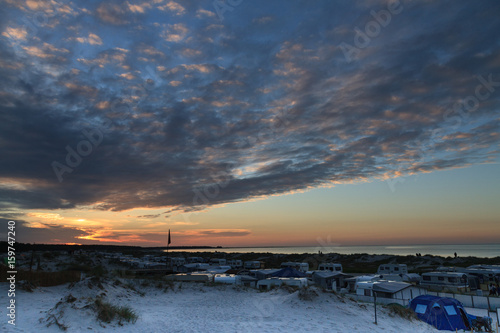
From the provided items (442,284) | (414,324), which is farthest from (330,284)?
(414,324)

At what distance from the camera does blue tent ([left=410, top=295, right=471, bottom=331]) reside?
1966 cm

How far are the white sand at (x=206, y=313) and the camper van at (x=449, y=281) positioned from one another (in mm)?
20895

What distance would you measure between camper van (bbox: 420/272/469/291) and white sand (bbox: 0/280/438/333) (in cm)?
2090

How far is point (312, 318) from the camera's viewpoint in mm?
16828

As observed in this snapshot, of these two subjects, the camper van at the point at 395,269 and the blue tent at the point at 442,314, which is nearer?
the blue tent at the point at 442,314

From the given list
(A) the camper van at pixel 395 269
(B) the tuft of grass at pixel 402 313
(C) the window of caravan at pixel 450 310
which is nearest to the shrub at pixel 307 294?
(B) the tuft of grass at pixel 402 313

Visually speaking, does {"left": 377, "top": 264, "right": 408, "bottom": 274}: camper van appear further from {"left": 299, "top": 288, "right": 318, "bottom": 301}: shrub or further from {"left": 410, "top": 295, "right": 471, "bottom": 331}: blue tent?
{"left": 299, "top": 288, "right": 318, "bottom": 301}: shrub

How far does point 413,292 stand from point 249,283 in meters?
17.2

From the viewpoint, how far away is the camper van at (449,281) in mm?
34812

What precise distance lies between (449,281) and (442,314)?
18547 mm

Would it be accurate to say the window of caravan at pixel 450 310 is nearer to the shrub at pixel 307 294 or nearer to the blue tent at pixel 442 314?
the blue tent at pixel 442 314

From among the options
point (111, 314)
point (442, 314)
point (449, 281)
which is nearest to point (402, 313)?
point (442, 314)

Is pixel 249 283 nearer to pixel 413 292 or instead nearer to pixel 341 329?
pixel 413 292

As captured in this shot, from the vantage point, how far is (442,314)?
20094 millimetres
